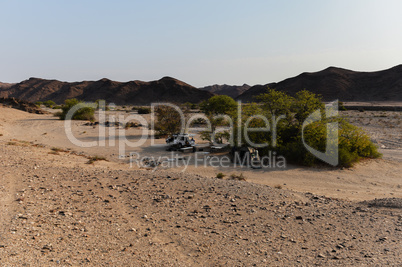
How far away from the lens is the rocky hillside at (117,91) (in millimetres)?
122750

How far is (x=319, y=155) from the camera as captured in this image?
671 inches

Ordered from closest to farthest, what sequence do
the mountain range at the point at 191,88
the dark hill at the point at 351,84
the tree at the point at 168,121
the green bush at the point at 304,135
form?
the green bush at the point at 304,135
the tree at the point at 168,121
the dark hill at the point at 351,84
the mountain range at the point at 191,88

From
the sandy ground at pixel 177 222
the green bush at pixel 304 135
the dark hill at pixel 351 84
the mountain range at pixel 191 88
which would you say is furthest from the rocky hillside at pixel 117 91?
the sandy ground at pixel 177 222

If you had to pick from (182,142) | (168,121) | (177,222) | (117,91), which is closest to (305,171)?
(182,142)

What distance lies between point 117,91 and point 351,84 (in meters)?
94.3

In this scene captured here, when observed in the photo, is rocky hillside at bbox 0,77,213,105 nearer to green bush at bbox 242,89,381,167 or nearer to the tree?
the tree

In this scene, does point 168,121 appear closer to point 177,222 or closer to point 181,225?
point 177,222

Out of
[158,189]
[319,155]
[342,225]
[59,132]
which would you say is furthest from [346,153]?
[59,132]

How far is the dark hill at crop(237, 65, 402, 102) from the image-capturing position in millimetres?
92188

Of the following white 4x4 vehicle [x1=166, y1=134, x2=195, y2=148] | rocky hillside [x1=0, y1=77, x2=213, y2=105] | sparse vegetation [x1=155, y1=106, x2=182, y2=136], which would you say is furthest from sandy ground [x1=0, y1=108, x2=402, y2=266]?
rocky hillside [x1=0, y1=77, x2=213, y2=105]

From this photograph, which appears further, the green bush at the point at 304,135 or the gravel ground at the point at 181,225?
the green bush at the point at 304,135

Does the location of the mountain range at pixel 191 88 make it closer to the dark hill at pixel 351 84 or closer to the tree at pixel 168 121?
the dark hill at pixel 351 84

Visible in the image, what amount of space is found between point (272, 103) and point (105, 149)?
12.7 m

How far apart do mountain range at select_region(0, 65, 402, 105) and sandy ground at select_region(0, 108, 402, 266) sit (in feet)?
258
